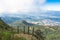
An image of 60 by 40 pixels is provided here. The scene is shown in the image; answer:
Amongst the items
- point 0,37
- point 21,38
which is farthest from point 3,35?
point 21,38

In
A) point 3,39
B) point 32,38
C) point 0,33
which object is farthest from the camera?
point 32,38

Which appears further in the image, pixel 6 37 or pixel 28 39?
pixel 28 39

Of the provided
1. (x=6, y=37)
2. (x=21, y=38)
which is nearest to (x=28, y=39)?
(x=21, y=38)

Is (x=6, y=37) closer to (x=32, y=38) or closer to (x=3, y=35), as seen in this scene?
(x=3, y=35)

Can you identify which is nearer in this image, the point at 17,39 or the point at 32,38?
the point at 17,39

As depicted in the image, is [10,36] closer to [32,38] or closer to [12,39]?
[12,39]

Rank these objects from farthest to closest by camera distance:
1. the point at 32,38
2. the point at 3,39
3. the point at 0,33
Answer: the point at 32,38 → the point at 0,33 → the point at 3,39

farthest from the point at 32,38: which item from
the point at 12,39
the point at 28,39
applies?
the point at 12,39
